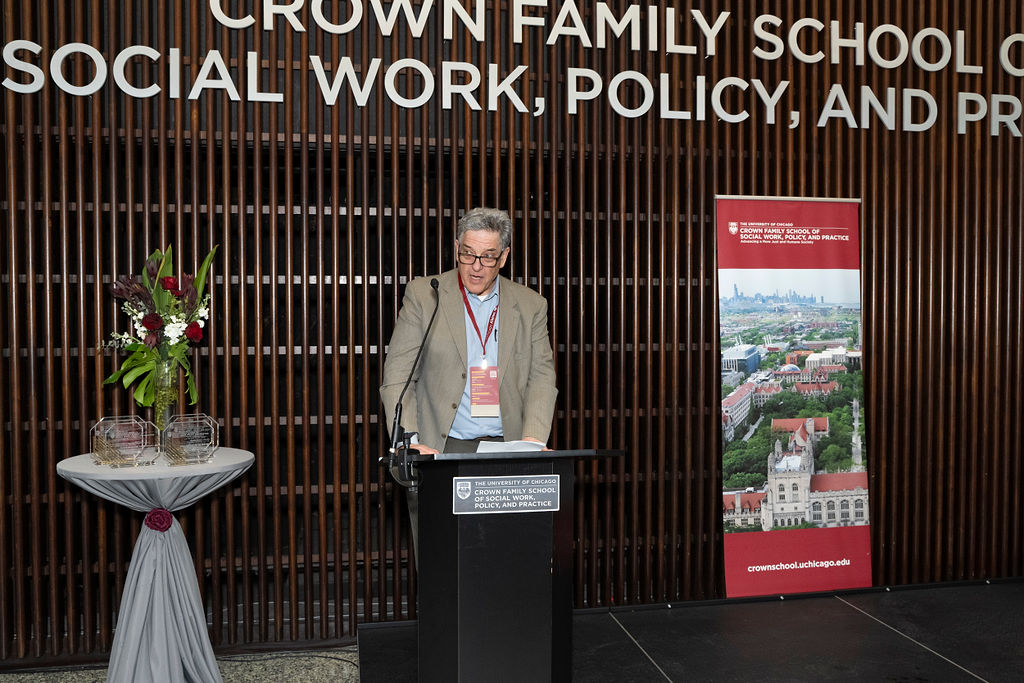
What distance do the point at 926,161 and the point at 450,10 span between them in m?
2.75

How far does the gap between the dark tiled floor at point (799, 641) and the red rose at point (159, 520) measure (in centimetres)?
114

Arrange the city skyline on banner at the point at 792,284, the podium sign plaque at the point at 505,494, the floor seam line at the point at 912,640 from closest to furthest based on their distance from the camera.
A: the podium sign plaque at the point at 505,494 < the floor seam line at the point at 912,640 < the city skyline on banner at the point at 792,284

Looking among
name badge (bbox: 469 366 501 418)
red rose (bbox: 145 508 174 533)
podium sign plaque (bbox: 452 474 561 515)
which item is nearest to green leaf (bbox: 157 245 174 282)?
red rose (bbox: 145 508 174 533)

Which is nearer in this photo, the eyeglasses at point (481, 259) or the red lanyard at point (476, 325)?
the eyeglasses at point (481, 259)

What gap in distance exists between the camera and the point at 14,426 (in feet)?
12.7

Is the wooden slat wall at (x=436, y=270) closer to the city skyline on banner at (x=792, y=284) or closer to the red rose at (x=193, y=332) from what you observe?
the city skyline on banner at (x=792, y=284)

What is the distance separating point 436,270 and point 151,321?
1428 mm

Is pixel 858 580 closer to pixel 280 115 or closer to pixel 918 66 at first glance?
pixel 918 66

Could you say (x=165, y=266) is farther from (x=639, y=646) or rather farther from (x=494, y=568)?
(x=639, y=646)

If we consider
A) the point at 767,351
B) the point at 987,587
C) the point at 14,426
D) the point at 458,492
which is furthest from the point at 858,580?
the point at 14,426

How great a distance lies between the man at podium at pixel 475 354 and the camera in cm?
334

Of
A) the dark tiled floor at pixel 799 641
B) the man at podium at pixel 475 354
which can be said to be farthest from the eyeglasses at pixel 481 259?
the dark tiled floor at pixel 799 641

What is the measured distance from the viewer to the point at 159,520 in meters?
3.18

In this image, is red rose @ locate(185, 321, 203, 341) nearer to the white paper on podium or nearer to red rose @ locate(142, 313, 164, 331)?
red rose @ locate(142, 313, 164, 331)
